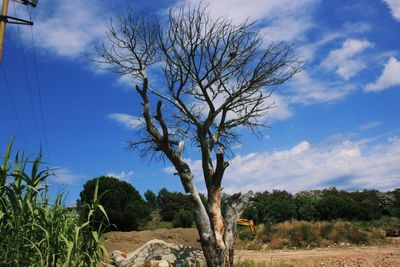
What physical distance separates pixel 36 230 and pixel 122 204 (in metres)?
25.0

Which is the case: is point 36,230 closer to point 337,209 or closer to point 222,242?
point 222,242

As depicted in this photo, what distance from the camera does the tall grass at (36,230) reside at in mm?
4473

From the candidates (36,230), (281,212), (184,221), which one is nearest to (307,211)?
(281,212)

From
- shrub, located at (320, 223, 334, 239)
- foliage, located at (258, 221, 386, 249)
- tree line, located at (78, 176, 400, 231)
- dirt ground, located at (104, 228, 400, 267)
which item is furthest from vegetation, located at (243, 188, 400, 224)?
dirt ground, located at (104, 228, 400, 267)

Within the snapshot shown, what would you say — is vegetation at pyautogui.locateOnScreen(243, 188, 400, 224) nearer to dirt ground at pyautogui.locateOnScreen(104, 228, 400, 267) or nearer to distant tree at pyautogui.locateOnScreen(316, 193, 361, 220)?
distant tree at pyautogui.locateOnScreen(316, 193, 361, 220)

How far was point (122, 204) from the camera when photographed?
29.3 m

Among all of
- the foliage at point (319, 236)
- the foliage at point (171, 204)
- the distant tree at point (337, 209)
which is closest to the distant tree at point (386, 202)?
the distant tree at point (337, 209)

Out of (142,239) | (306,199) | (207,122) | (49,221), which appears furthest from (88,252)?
(306,199)

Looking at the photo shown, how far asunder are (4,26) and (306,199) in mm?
26639

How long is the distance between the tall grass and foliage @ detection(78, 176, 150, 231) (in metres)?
23.3

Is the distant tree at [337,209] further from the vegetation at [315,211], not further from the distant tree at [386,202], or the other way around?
the distant tree at [386,202]

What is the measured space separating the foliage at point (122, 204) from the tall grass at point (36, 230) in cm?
2328

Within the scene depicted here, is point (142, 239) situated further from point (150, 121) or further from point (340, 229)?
point (340, 229)

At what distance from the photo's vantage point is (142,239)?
2100cm
